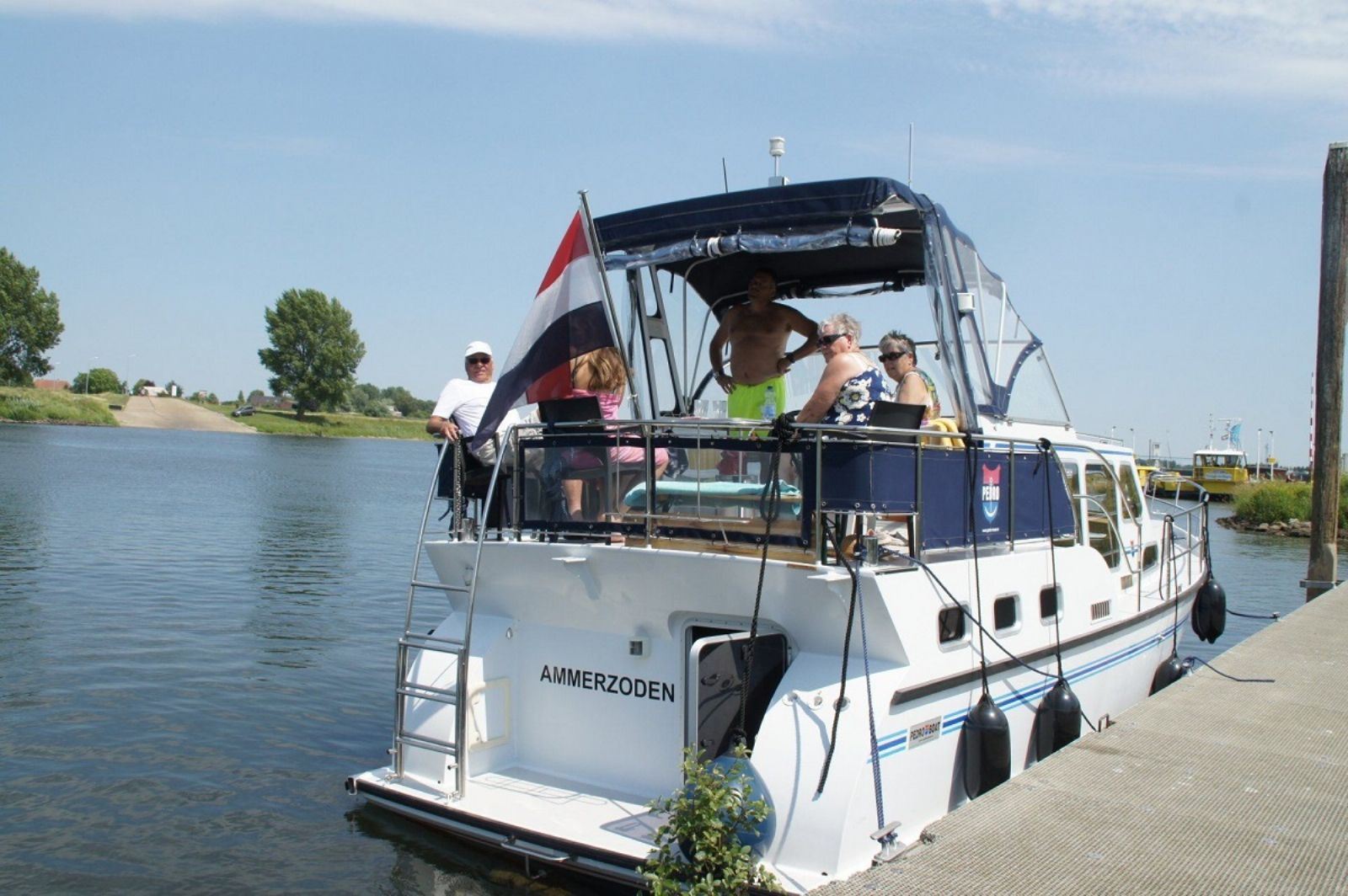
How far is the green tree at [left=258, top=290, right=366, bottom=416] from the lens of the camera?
4053 inches

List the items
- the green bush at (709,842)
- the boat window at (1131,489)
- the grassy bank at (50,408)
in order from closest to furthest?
the green bush at (709,842), the boat window at (1131,489), the grassy bank at (50,408)

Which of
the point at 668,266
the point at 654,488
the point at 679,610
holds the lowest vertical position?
the point at 679,610

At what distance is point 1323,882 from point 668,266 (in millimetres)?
5426

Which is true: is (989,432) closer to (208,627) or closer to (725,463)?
(725,463)

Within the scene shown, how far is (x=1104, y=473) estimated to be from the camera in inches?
355

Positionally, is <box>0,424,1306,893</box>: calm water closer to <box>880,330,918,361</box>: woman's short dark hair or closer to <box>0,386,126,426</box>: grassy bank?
<box>880,330,918,361</box>: woman's short dark hair

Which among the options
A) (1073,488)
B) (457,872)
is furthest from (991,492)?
(457,872)

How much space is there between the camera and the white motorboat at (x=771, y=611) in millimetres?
5707

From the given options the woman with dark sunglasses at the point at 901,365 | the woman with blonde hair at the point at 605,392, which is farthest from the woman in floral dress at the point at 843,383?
the woman with blonde hair at the point at 605,392

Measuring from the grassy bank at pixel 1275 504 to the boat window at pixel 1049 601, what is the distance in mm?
35269

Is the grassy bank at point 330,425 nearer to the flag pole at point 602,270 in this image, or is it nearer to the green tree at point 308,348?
the green tree at point 308,348

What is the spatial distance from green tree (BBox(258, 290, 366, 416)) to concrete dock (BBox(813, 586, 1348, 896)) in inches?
4027

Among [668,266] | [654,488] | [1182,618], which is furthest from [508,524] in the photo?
[1182,618]

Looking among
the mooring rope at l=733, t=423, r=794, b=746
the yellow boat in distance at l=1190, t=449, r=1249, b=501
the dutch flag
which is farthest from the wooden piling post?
the yellow boat in distance at l=1190, t=449, r=1249, b=501
